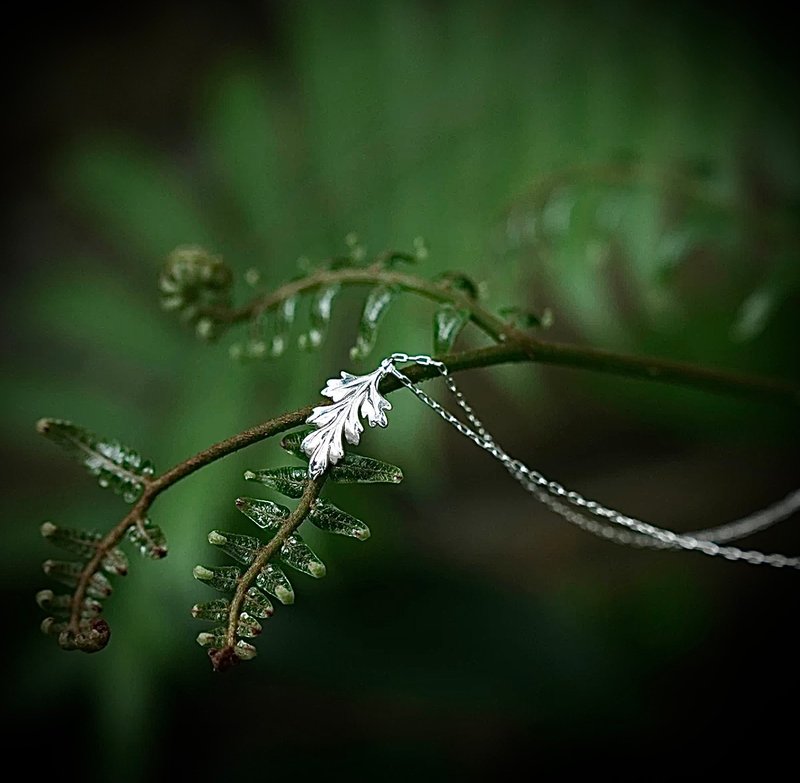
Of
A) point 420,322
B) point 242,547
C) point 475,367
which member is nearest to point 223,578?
point 242,547

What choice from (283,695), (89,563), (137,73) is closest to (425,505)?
(283,695)

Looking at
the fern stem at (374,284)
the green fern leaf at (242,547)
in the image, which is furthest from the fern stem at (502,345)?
the green fern leaf at (242,547)

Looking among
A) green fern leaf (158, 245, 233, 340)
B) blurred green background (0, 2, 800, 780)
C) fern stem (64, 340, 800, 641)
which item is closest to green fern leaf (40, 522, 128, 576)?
fern stem (64, 340, 800, 641)

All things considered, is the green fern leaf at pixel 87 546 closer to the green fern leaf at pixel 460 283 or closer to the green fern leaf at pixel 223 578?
the green fern leaf at pixel 223 578

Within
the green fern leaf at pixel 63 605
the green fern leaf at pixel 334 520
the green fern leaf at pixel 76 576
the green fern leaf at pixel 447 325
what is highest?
the green fern leaf at pixel 447 325

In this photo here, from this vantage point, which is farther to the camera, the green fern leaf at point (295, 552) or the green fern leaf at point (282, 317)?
the green fern leaf at point (282, 317)

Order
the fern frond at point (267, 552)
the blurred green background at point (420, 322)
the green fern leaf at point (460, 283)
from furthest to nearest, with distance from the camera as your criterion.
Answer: the blurred green background at point (420, 322) → the green fern leaf at point (460, 283) → the fern frond at point (267, 552)

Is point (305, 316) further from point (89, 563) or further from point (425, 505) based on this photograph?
point (425, 505)
